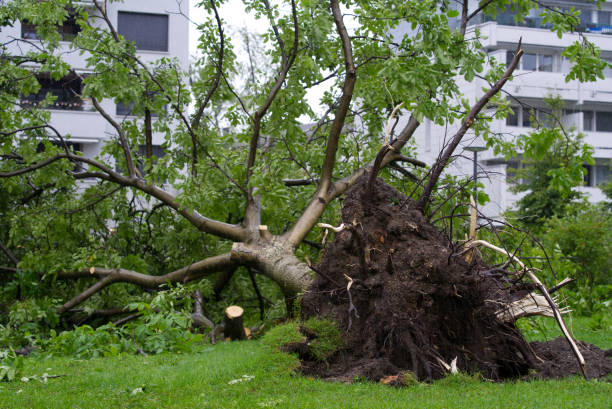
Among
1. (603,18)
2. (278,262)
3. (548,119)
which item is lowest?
(278,262)

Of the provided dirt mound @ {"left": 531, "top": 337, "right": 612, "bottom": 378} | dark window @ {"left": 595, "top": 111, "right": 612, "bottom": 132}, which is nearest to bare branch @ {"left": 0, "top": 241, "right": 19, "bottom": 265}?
dirt mound @ {"left": 531, "top": 337, "right": 612, "bottom": 378}

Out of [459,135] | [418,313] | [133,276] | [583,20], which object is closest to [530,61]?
[583,20]

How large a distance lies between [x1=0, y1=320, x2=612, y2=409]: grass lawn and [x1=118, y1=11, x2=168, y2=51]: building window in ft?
77.6

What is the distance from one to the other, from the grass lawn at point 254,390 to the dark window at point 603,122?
118 feet

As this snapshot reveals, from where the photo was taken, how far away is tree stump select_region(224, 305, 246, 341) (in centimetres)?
878

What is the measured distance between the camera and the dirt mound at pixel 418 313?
569 centimetres

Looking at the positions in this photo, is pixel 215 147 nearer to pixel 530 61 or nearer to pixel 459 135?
pixel 459 135

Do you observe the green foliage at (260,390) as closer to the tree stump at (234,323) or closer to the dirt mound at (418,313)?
the dirt mound at (418,313)

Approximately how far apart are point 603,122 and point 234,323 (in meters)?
34.7

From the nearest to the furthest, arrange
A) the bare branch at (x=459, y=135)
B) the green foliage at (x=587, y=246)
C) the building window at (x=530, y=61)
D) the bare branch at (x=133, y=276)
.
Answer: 1. the bare branch at (x=459, y=135)
2. the bare branch at (x=133, y=276)
3. the green foliage at (x=587, y=246)
4. the building window at (x=530, y=61)

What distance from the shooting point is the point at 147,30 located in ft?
92.4

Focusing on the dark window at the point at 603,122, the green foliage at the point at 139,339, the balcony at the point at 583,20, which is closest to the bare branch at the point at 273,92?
the green foliage at the point at 139,339

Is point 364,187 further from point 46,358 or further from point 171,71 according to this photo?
point 171,71

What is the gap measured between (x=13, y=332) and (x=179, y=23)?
21352mm
